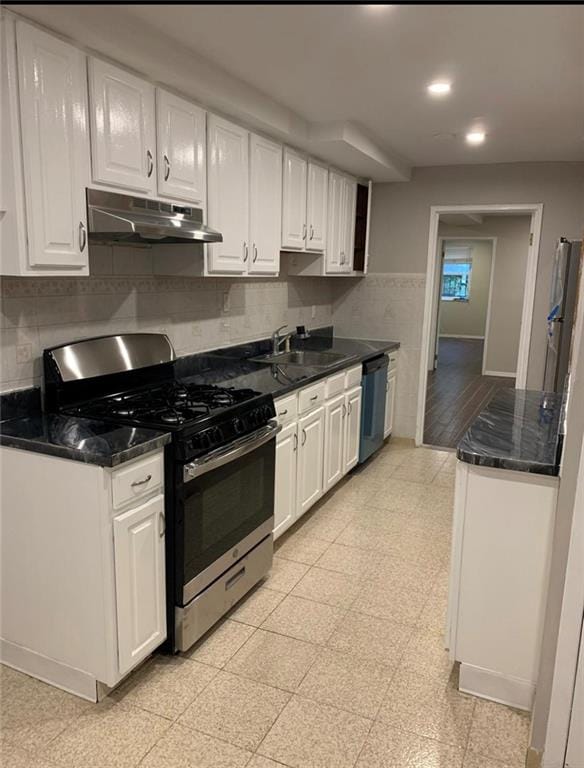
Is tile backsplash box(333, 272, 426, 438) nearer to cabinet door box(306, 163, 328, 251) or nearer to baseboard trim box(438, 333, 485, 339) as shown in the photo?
cabinet door box(306, 163, 328, 251)

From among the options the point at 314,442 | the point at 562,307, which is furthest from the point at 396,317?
the point at 314,442

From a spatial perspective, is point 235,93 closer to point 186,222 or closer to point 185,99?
point 185,99

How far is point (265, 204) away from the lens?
329 cm

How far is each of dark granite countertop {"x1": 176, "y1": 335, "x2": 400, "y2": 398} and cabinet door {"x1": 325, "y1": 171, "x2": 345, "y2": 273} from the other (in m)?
0.75

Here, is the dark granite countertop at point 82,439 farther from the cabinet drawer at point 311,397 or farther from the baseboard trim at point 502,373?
the baseboard trim at point 502,373

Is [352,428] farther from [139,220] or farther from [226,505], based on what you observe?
[139,220]

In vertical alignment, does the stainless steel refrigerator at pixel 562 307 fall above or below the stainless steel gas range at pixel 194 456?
above

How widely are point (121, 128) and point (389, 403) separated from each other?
337 cm

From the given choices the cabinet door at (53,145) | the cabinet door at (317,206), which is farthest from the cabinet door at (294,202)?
the cabinet door at (53,145)

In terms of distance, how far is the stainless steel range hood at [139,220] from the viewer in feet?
6.93

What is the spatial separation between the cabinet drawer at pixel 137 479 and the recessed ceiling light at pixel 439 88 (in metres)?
2.18

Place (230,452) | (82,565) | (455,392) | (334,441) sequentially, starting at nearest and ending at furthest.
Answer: (82,565) < (230,452) < (334,441) < (455,392)

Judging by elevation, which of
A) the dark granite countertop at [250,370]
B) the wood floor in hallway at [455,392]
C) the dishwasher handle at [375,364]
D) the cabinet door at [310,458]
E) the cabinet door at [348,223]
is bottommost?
the wood floor in hallway at [455,392]

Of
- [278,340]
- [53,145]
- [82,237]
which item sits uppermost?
[53,145]
